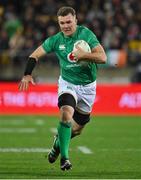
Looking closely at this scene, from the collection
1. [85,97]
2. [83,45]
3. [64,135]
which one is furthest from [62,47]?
[64,135]

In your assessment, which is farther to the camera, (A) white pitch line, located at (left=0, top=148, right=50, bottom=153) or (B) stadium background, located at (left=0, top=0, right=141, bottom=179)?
(A) white pitch line, located at (left=0, top=148, right=50, bottom=153)

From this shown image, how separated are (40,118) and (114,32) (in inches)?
235

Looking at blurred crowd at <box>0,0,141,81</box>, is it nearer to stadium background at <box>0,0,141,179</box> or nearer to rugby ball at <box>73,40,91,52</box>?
stadium background at <box>0,0,141,179</box>

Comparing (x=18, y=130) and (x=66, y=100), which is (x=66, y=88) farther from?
(x=18, y=130)

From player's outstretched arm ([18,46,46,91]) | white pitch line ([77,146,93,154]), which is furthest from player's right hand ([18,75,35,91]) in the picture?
white pitch line ([77,146,93,154])

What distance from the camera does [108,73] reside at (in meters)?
24.7

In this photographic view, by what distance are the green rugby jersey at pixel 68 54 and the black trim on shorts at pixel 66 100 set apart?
0.89ft

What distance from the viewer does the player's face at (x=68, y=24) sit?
9820 mm

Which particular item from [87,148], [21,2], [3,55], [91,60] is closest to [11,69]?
[3,55]

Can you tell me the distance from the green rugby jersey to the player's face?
114mm

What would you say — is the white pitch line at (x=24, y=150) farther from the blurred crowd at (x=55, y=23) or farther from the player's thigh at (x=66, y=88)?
the blurred crowd at (x=55, y=23)

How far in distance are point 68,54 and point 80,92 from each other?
55cm

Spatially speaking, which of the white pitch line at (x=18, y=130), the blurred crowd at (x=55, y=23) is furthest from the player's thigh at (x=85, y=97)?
the blurred crowd at (x=55, y=23)

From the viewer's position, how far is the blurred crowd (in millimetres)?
24391
